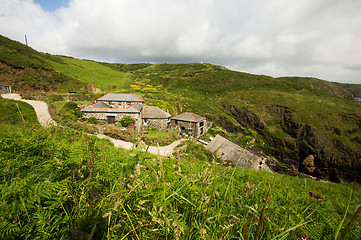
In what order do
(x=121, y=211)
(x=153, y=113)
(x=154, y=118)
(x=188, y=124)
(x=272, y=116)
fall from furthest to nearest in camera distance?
(x=272, y=116) → (x=188, y=124) → (x=153, y=113) → (x=154, y=118) → (x=121, y=211)

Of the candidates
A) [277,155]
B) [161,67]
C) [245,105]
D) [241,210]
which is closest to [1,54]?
[241,210]

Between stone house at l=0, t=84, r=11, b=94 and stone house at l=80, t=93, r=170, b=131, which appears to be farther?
stone house at l=0, t=84, r=11, b=94

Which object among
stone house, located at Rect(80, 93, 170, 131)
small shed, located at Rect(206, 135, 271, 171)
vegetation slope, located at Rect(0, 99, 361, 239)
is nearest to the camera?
vegetation slope, located at Rect(0, 99, 361, 239)

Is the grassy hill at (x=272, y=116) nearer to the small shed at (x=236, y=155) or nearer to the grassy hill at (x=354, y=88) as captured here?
the small shed at (x=236, y=155)

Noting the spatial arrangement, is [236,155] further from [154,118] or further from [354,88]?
[354,88]

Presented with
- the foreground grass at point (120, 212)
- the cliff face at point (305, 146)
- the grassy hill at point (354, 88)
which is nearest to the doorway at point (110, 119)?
the foreground grass at point (120, 212)

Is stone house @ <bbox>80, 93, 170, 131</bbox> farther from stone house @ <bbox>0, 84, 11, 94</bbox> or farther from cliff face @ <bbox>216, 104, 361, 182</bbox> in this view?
cliff face @ <bbox>216, 104, 361, 182</bbox>

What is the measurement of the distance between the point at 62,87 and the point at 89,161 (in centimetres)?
4358

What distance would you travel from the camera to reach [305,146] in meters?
34.6

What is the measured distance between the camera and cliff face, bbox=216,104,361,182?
95.9 feet

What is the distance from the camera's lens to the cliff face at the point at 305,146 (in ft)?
95.9

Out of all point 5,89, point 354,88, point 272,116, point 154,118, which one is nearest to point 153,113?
point 154,118

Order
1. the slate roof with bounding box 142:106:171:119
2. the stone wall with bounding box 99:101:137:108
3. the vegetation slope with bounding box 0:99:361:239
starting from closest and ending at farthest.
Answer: the vegetation slope with bounding box 0:99:361:239 → the slate roof with bounding box 142:106:171:119 → the stone wall with bounding box 99:101:137:108

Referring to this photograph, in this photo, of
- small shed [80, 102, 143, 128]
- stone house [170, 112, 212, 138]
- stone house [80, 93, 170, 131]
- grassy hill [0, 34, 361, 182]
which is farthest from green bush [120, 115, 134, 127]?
grassy hill [0, 34, 361, 182]
